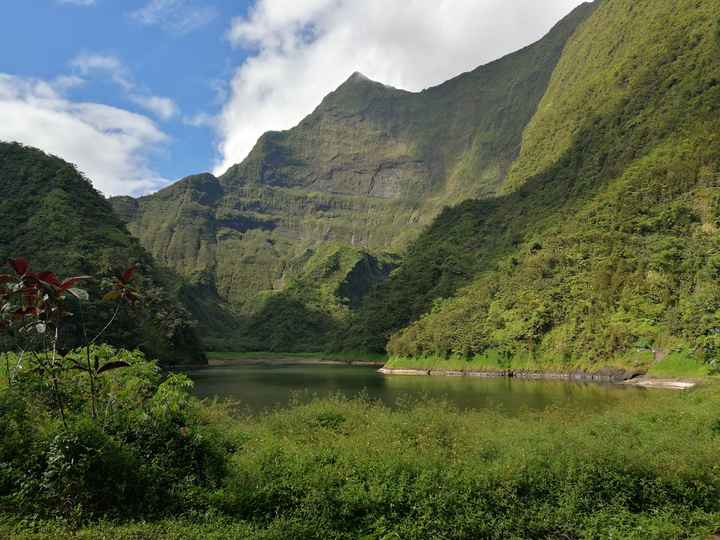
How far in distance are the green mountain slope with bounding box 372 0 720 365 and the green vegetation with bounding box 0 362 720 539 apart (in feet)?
172

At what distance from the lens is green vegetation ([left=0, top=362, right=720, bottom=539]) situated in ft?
29.9

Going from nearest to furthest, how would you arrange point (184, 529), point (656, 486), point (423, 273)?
point (184, 529)
point (656, 486)
point (423, 273)

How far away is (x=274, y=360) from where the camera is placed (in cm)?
18212

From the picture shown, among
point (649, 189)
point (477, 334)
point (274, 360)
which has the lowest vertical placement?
point (274, 360)

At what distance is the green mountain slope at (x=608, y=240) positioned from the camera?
76062 millimetres

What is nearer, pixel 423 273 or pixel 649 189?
pixel 649 189

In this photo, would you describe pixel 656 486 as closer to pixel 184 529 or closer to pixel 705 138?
pixel 184 529

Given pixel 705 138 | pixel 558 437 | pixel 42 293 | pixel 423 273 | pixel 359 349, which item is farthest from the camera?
pixel 423 273

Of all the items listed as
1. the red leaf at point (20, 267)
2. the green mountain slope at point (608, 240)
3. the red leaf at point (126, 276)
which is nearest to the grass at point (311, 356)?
the green mountain slope at point (608, 240)

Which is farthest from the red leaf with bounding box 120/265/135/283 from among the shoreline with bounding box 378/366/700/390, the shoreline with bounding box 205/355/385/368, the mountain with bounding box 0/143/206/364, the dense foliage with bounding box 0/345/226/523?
the shoreline with bounding box 205/355/385/368

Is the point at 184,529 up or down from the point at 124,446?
down

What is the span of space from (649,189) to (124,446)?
4535 inches

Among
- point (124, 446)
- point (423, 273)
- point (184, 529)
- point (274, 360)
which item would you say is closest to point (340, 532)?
point (184, 529)

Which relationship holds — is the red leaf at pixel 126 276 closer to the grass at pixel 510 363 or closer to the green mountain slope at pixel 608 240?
the green mountain slope at pixel 608 240
